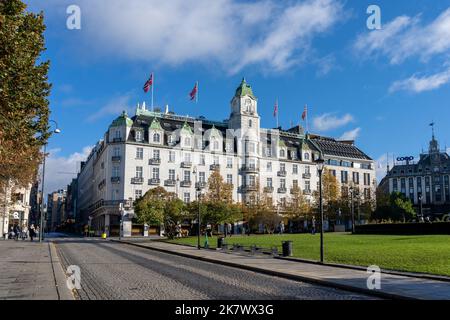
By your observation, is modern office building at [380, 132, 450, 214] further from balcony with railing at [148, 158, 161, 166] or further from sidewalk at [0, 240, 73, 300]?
sidewalk at [0, 240, 73, 300]

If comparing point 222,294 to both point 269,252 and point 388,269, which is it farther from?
point 269,252

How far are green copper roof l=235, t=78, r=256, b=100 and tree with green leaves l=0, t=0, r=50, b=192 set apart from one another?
65562 millimetres

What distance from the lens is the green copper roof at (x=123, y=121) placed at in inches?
3098

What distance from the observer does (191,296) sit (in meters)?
12.3

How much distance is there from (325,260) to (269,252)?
5.95 metres

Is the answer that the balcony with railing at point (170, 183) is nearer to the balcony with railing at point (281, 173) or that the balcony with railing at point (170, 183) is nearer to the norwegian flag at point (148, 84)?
the norwegian flag at point (148, 84)

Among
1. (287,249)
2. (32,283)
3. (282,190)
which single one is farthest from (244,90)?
(32,283)

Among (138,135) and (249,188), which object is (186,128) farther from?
(249,188)

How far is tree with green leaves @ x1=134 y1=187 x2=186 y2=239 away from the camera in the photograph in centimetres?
5394

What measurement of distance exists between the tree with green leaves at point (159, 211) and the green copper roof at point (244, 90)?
35.8m

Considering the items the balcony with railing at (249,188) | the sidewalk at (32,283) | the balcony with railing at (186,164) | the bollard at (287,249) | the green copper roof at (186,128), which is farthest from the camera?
the balcony with railing at (249,188)

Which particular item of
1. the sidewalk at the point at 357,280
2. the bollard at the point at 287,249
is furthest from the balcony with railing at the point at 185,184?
the sidewalk at the point at 357,280

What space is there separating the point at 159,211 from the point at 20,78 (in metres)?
38.3

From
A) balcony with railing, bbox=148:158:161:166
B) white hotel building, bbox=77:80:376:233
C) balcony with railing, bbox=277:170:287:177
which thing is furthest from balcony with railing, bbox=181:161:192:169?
balcony with railing, bbox=277:170:287:177
